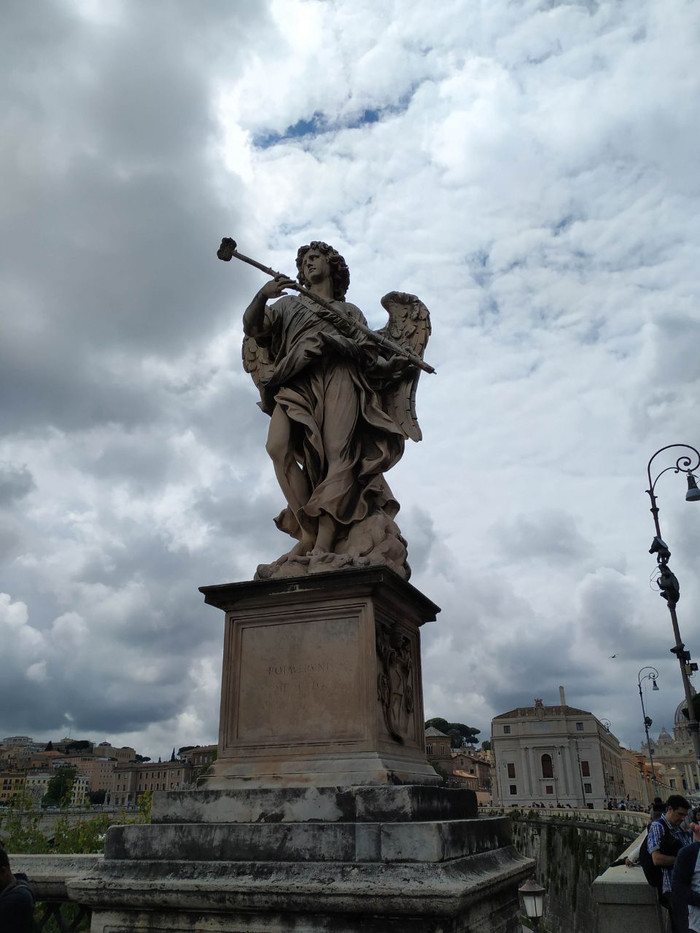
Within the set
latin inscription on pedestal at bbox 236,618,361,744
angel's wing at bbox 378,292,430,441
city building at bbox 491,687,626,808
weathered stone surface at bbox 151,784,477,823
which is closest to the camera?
weathered stone surface at bbox 151,784,477,823

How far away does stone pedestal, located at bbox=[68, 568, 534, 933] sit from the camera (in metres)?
4.05

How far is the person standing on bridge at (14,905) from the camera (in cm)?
420

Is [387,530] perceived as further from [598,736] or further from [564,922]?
[598,736]

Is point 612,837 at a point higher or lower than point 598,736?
lower

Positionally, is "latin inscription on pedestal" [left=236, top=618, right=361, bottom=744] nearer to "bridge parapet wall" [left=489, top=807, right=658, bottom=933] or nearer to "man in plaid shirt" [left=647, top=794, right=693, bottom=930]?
"man in plaid shirt" [left=647, top=794, right=693, bottom=930]

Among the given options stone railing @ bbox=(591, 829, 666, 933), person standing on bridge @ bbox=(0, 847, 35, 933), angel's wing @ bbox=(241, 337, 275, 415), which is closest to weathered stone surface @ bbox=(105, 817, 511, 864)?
person standing on bridge @ bbox=(0, 847, 35, 933)

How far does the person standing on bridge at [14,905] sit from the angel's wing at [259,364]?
4.00 metres

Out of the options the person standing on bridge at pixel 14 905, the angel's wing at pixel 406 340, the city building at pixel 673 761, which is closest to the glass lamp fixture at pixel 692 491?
the angel's wing at pixel 406 340

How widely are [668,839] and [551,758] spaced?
321 feet

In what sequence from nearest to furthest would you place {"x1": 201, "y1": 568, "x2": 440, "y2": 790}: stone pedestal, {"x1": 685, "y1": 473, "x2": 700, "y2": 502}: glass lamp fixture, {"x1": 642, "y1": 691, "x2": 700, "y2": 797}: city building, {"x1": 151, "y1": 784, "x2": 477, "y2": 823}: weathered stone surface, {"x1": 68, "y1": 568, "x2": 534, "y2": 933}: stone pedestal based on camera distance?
{"x1": 68, "y1": 568, "x2": 534, "y2": 933}: stone pedestal
{"x1": 151, "y1": 784, "x2": 477, "y2": 823}: weathered stone surface
{"x1": 201, "y1": 568, "x2": 440, "y2": 790}: stone pedestal
{"x1": 685, "y1": 473, "x2": 700, "y2": 502}: glass lamp fixture
{"x1": 642, "y1": 691, "x2": 700, "y2": 797}: city building

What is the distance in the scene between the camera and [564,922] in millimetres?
35812

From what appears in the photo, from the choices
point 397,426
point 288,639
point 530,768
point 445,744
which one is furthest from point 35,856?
point 530,768

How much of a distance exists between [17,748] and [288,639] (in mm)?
172814

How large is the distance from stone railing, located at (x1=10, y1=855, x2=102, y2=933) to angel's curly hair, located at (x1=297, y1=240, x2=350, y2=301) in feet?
16.5
